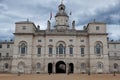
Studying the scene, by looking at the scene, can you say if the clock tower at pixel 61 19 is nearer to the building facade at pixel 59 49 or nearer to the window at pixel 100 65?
the building facade at pixel 59 49

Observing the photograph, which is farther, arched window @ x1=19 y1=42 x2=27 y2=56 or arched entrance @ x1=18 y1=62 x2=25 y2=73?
arched window @ x1=19 y1=42 x2=27 y2=56

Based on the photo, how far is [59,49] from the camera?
66.1 meters

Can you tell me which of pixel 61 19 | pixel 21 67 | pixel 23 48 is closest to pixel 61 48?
pixel 23 48

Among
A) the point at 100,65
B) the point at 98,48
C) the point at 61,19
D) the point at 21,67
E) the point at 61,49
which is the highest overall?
the point at 61,19

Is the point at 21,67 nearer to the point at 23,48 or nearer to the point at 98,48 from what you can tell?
the point at 23,48

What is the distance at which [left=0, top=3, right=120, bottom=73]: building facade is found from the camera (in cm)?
6469

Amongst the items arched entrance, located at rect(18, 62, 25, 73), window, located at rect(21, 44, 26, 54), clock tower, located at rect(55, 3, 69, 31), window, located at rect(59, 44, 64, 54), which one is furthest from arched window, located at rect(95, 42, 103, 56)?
arched entrance, located at rect(18, 62, 25, 73)

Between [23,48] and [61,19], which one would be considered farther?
[61,19]

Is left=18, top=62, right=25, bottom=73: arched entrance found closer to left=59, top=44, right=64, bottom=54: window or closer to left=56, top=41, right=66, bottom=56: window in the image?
left=56, top=41, right=66, bottom=56: window

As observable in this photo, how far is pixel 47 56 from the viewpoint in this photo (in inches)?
2574

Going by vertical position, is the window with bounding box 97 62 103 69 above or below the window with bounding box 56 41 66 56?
below

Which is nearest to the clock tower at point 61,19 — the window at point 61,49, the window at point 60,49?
the window at point 60,49

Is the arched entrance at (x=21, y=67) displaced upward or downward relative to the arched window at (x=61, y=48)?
downward

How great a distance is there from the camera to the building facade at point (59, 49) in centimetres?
6469
